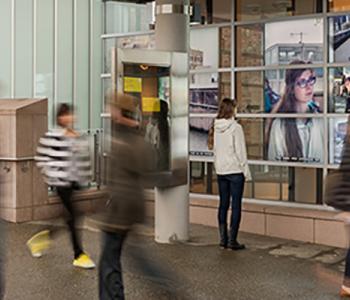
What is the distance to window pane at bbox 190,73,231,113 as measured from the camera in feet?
38.3

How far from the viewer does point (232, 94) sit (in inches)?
455

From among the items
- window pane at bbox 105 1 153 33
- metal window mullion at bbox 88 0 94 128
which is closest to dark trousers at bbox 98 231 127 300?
window pane at bbox 105 1 153 33

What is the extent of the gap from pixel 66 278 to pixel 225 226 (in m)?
2.55

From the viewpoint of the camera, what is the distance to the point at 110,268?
589 cm

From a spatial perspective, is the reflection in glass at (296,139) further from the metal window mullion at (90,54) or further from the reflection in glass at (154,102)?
the metal window mullion at (90,54)

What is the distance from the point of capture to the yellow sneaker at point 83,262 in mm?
8406

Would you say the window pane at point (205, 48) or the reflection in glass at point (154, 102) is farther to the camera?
the window pane at point (205, 48)

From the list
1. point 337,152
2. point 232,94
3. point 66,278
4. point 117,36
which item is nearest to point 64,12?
point 117,36

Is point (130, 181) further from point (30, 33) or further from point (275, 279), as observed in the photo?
point (30, 33)

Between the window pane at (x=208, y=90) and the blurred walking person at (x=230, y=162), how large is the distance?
7.04ft

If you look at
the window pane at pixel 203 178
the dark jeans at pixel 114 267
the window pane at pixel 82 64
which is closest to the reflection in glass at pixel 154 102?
the window pane at pixel 203 178

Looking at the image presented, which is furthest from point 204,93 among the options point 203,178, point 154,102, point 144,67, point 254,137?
point 144,67

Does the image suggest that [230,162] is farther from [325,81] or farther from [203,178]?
[203,178]

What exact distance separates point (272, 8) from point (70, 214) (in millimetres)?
4653
